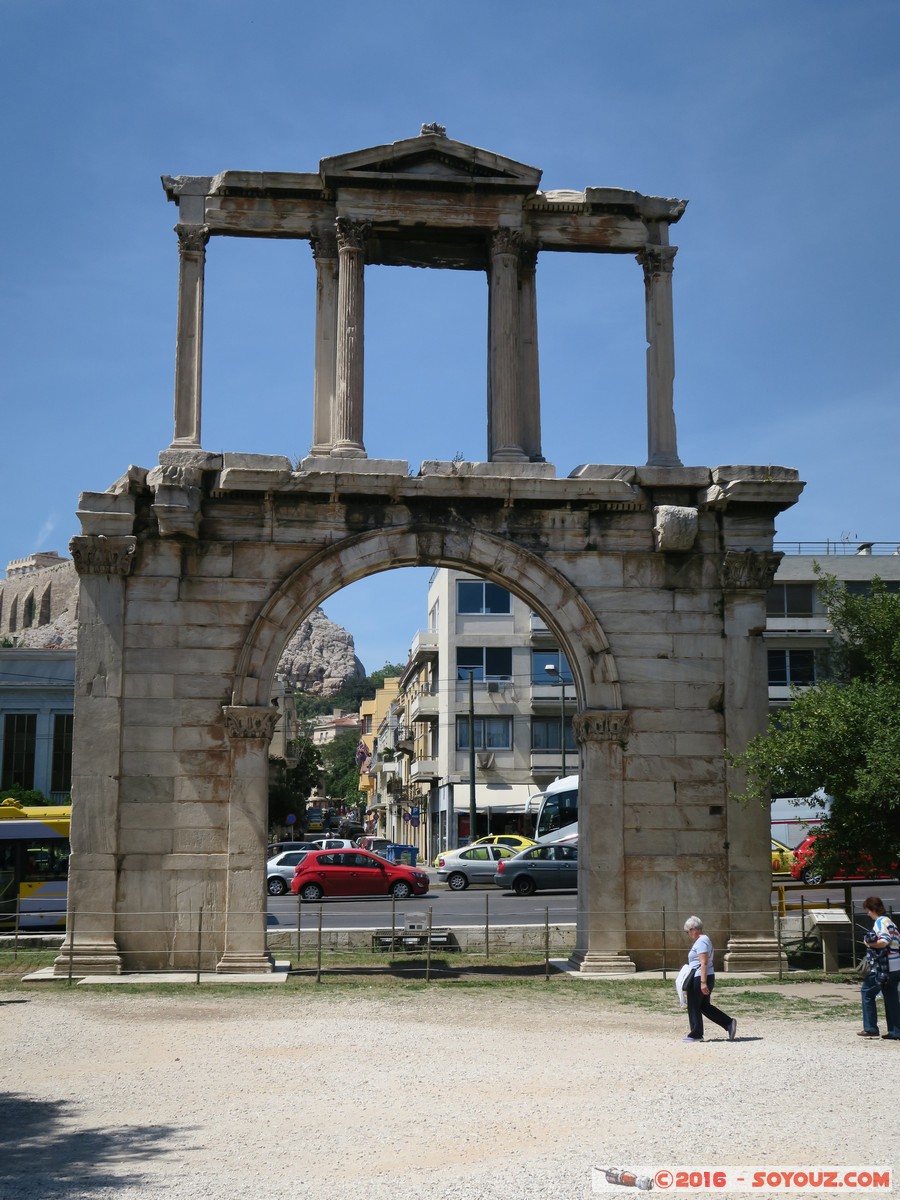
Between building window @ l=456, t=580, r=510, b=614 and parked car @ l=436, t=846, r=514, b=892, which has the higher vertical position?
building window @ l=456, t=580, r=510, b=614

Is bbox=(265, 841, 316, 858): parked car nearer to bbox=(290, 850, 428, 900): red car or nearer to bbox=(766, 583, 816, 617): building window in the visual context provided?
bbox=(290, 850, 428, 900): red car

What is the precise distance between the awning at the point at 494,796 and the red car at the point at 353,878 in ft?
59.2

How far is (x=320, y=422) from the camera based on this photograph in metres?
19.7

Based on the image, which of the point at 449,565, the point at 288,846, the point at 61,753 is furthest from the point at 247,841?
the point at 288,846

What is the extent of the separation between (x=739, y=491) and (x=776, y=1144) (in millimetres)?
11516

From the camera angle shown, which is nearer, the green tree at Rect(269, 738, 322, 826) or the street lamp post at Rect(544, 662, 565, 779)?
the street lamp post at Rect(544, 662, 565, 779)

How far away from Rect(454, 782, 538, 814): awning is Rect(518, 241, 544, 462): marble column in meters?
32.6

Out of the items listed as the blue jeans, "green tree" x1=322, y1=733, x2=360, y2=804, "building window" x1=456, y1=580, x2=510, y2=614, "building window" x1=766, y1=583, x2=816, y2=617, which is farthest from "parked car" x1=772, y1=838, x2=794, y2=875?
"green tree" x1=322, y1=733, x2=360, y2=804

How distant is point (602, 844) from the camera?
18.5m

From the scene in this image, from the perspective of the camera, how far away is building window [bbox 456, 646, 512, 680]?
5269cm

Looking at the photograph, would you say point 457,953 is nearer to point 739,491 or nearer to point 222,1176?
point 739,491

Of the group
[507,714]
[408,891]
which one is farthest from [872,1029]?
[507,714]

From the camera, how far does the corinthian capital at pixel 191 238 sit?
19484 mm

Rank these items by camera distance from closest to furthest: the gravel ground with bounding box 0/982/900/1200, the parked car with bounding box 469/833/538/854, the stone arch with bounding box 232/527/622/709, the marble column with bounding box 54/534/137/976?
1. the gravel ground with bounding box 0/982/900/1200
2. the marble column with bounding box 54/534/137/976
3. the stone arch with bounding box 232/527/622/709
4. the parked car with bounding box 469/833/538/854
